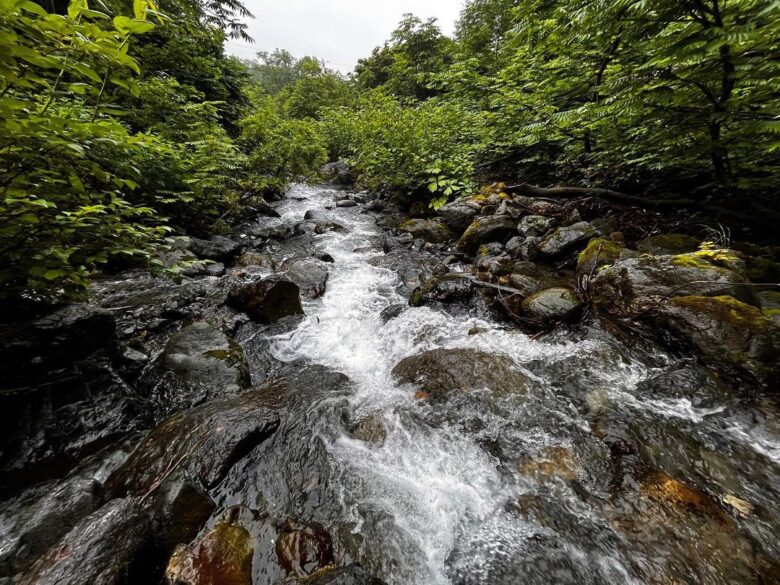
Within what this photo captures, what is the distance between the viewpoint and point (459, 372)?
4145 mm

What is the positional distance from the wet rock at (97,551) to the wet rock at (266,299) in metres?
3.52

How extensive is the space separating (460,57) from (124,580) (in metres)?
21.3

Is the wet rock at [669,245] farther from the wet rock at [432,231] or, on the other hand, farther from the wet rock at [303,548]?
the wet rock at [303,548]

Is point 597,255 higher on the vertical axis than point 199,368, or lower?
lower

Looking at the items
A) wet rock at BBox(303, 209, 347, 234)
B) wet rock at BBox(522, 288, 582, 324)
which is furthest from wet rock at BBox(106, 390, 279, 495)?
wet rock at BBox(303, 209, 347, 234)

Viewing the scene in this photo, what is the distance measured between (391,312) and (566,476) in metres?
3.71

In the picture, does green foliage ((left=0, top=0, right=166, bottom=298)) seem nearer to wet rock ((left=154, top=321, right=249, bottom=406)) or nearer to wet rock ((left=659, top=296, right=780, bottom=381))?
wet rock ((left=154, top=321, right=249, bottom=406))

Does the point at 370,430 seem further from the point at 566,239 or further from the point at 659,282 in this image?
the point at 566,239

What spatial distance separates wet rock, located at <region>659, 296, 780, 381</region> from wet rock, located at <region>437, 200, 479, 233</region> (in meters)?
5.45

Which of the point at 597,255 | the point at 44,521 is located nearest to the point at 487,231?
the point at 597,255

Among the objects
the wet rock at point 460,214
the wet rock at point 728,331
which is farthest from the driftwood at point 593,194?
the wet rock at point 728,331

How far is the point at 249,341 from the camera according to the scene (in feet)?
17.0

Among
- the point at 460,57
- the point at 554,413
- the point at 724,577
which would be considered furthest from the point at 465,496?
the point at 460,57

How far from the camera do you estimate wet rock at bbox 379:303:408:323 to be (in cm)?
583
